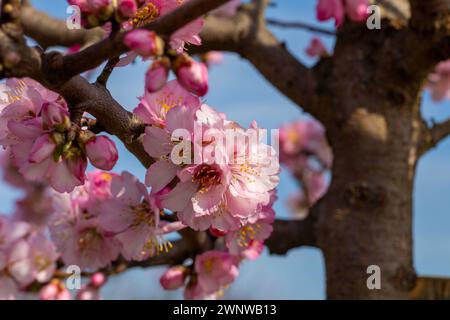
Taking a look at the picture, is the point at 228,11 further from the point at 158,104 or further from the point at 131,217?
the point at 158,104

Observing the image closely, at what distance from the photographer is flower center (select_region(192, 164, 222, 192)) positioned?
0.95 metres

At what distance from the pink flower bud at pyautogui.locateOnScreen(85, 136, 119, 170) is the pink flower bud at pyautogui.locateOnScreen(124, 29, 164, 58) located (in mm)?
219

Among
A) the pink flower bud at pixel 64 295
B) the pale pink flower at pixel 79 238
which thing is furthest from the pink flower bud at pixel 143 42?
the pink flower bud at pixel 64 295

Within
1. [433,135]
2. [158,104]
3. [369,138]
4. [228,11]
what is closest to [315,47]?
[228,11]

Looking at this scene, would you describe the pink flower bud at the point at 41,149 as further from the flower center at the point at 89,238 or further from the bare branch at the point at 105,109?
the flower center at the point at 89,238

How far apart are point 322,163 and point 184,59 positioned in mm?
2793

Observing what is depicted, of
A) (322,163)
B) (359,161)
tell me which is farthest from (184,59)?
(322,163)

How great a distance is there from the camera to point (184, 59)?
756 millimetres

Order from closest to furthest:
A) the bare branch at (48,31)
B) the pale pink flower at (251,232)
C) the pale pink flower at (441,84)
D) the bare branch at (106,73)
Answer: the bare branch at (106,73) < the pale pink flower at (251,232) < the bare branch at (48,31) < the pale pink flower at (441,84)

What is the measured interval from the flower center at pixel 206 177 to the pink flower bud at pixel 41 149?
0.71ft

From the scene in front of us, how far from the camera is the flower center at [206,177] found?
3.11ft

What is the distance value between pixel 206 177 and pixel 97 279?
994mm

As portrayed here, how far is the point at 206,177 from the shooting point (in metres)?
Answer: 0.95
